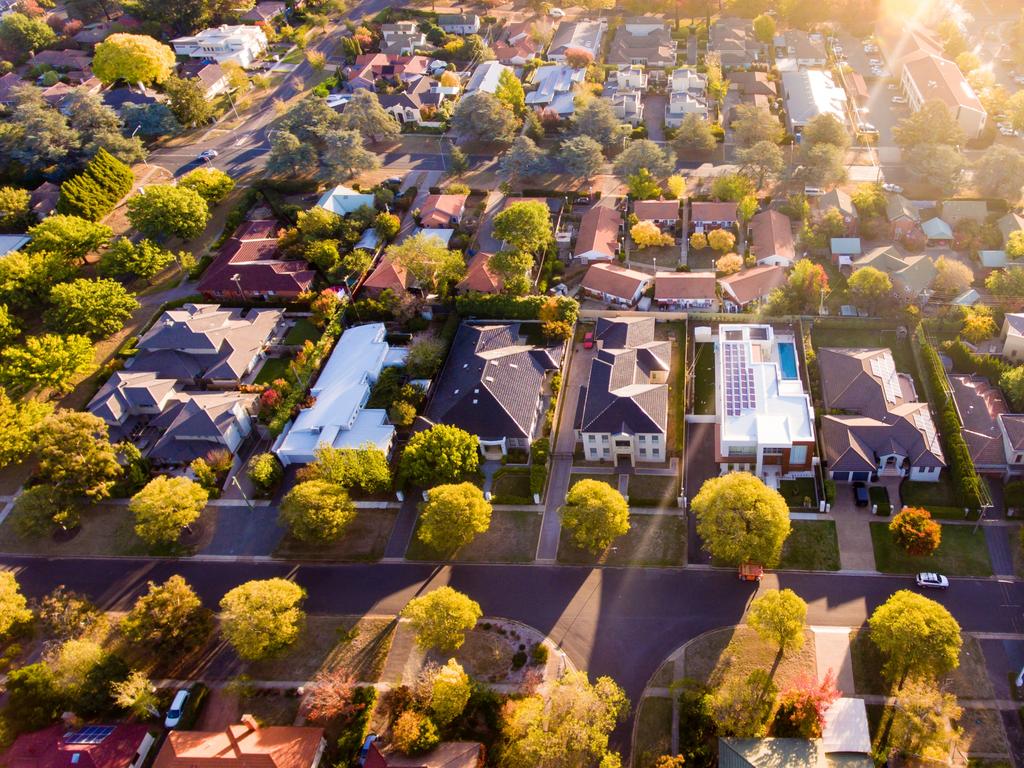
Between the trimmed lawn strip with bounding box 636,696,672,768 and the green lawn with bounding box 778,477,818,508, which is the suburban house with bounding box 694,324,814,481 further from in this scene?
the trimmed lawn strip with bounding box 636,696,672,768

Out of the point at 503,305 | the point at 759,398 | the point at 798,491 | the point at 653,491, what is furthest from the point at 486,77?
the point at 798,491

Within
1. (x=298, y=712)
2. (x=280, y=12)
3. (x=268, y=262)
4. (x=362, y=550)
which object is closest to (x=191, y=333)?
(x=268, y=262)

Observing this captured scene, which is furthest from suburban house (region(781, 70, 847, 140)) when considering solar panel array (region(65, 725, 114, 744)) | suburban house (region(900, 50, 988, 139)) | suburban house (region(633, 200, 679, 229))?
solar panel array (region(65, 725, 114, 744))

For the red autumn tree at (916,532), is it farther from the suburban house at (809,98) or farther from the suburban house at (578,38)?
the suburban house at (578,38)

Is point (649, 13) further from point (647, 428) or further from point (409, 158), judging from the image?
point (647, 428)

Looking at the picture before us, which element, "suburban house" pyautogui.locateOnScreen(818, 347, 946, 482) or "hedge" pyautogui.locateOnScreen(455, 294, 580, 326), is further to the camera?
"hedge" pyautogui.locateOnScreen(455, 294, 580, 326)

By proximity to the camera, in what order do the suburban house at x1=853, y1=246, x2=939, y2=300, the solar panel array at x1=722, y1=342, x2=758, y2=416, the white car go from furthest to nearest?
the suburban house at x1=853, y1=246, x2=939, y2=300, the solar panel array at x1=722, y1=342, x2=758, y2=416, the white car

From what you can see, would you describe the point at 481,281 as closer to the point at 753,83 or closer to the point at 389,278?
the point at 389,278
